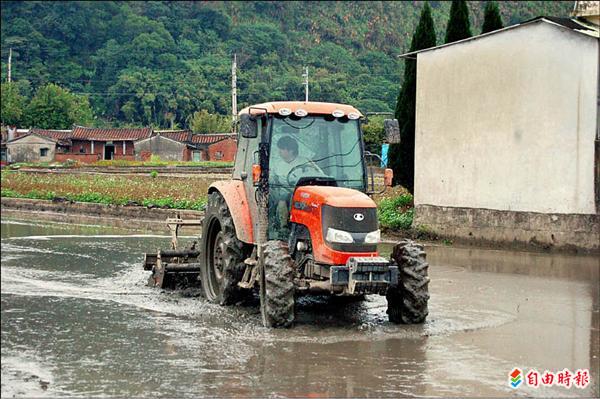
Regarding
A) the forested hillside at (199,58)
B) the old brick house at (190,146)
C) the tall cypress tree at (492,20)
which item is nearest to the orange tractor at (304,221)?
the forested hillside at (199,58)

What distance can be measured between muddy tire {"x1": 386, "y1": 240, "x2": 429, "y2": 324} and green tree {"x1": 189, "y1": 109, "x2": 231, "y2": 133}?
39.6 meters

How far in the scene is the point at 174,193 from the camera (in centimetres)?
3253

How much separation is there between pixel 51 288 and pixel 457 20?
17.7 m

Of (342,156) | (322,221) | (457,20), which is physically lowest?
(322,221)

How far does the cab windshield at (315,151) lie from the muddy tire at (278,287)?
1138 mm

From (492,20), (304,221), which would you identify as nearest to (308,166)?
(304,221)

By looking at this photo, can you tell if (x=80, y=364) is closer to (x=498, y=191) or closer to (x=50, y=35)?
(x=50, y=35)

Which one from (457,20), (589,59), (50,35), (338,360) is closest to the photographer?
(338,360)

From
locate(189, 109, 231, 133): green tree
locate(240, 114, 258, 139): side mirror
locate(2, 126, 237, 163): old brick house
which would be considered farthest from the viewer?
locate(189, 109, 231, 133): green tree

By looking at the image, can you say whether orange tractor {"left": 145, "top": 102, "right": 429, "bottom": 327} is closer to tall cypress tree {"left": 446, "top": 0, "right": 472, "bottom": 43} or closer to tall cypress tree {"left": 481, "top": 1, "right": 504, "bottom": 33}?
tall cypress tree {"left": 446, "top": 0, "right": 472, "bottom": 43}

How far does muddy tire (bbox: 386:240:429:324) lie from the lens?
423 inches

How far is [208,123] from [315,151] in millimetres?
41825

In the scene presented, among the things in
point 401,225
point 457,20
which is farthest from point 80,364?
point 457,20

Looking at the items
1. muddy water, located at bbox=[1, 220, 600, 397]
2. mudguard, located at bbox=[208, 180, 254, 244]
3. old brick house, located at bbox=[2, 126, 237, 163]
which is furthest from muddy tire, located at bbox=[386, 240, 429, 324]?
old brick house, located at bbox=[2, 126, 237, 163]
